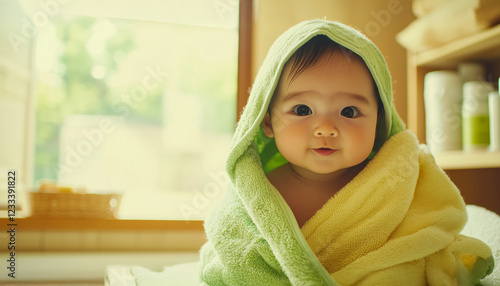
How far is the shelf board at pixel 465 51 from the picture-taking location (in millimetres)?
1087

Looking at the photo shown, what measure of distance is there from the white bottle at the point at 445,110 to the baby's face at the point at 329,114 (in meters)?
0.56

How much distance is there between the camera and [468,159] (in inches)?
44.1

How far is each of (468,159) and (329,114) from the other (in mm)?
591

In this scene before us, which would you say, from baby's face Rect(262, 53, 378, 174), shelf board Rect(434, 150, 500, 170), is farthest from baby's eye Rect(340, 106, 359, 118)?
shelf board Rect(434, 150, 500, 170)

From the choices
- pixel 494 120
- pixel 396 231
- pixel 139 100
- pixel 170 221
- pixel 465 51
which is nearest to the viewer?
pixel 396 231

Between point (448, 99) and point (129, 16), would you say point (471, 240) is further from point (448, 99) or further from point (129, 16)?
point (129, 16)

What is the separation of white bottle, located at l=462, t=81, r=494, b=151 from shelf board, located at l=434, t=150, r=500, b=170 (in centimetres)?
3

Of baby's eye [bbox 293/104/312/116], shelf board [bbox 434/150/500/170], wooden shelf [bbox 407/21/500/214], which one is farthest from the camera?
wooden shelf [bbox 407/21/500/214]

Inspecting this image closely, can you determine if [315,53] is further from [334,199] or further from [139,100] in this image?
[139,100]

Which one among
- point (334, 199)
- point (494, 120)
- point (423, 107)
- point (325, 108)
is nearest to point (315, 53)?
point (325, 108)

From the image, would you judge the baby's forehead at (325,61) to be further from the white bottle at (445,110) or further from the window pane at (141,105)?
the window pane at (141,105)

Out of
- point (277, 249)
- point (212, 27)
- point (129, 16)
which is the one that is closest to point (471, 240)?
point (277, 249)

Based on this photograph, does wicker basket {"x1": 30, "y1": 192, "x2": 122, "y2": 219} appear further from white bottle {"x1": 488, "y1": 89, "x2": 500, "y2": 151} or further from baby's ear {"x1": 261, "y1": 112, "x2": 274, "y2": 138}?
white bottle {"x1": 488, "y1": 89, "x2": 500, "y2": 151}

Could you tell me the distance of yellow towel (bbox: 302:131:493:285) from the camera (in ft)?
2.16
